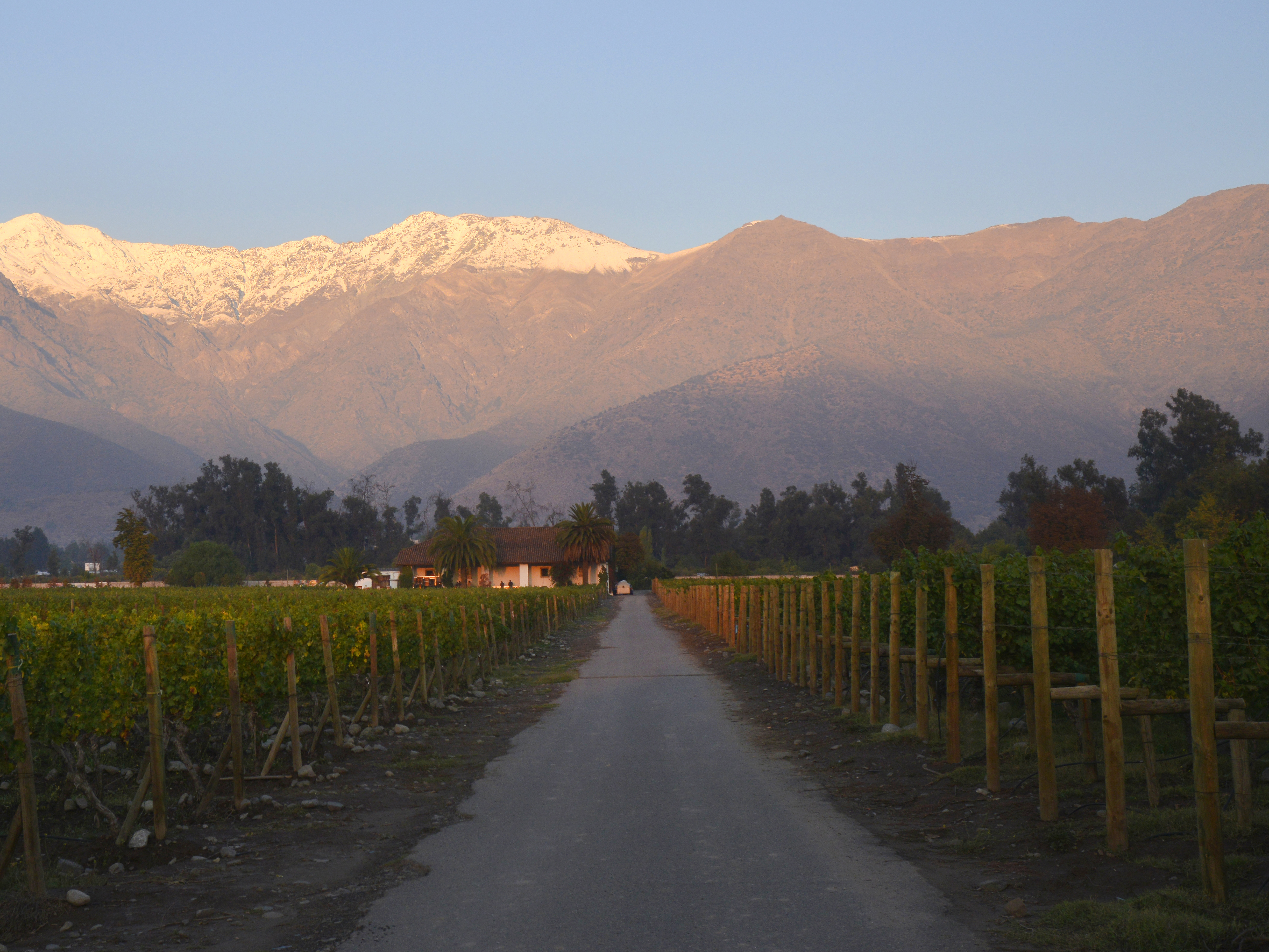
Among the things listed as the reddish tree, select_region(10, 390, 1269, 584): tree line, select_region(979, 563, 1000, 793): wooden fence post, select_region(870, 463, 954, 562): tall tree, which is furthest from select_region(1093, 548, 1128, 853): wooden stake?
select_region(870, 463, 954, 562): tall tree

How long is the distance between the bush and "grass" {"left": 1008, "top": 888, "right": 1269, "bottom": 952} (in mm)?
107616

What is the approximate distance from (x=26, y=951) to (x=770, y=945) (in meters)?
4.68

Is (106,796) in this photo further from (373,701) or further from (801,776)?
(801,776)

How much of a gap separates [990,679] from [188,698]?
317 inches

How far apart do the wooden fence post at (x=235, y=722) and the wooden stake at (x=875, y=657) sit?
910cm

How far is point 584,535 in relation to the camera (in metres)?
116

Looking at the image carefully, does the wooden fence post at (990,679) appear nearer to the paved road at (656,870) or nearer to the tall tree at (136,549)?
the paved road at (656,870)

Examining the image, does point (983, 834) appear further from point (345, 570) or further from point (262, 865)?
point (345, 570)

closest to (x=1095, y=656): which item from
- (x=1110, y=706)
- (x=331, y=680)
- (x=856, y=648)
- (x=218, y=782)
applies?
(x=1110, y=706)

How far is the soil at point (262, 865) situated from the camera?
7.38 m

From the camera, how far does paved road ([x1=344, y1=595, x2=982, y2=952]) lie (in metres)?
6.95

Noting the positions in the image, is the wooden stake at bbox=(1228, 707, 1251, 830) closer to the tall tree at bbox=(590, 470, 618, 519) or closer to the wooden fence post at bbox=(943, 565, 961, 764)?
the wooden fence post at bbox=(943, 565, 961, 764)

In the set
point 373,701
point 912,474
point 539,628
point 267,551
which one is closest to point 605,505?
point 267,551

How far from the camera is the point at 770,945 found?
21.9ft
